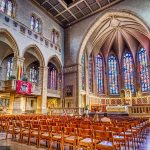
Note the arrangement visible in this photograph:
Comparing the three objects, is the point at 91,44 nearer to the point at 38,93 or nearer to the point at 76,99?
the point at 76,99

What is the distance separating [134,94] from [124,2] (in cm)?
1592

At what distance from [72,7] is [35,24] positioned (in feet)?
18.0

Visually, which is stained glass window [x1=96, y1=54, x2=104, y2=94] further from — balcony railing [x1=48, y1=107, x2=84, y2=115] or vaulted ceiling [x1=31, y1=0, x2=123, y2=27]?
balcony railing [x1=48, y1=107, x2=84, y2=115]

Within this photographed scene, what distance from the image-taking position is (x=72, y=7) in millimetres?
20906

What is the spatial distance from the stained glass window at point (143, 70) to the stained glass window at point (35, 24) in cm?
1911

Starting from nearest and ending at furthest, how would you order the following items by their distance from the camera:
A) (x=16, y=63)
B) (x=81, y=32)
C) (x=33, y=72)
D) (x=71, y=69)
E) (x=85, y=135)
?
(x=85, y=135) → (x=16, y=63) → (x=71, y=69) → (x=81, y=32) → (x=33, y=72)

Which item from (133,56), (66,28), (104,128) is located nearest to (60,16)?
(66,28)

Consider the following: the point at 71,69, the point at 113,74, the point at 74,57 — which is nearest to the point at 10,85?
the point at 71,69

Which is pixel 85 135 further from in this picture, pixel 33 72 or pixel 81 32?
pixel 33 72

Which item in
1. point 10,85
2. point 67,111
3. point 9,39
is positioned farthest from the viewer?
point 67,111

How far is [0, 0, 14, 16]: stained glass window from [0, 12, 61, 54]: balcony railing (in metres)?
0.86

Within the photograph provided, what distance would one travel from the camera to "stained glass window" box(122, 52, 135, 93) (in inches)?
1172

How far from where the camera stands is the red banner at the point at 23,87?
49.2 feet

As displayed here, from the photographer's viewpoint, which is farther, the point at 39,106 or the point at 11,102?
the point at 39,106
